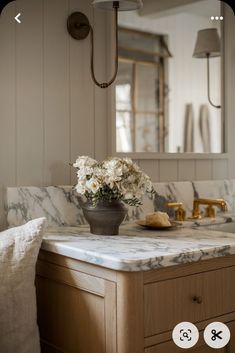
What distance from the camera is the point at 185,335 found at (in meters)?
1.46

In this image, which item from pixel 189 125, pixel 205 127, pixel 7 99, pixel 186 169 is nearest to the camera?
pixel 7 99

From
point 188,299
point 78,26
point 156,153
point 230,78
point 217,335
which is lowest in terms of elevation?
point 217,335

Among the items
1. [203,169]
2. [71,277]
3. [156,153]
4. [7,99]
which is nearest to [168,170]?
[156,153]

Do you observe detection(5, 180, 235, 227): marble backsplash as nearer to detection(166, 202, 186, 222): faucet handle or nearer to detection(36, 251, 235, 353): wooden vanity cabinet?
detection(166, 202, 186, 222): faucet handle

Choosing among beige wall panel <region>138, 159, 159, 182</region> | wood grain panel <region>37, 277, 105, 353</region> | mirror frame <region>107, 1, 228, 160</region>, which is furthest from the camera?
beige wall panel <region>138, 159, 159, 182</region>

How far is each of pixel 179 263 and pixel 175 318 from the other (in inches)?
6.3

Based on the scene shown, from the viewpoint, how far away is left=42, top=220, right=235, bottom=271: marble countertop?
53.6 inches

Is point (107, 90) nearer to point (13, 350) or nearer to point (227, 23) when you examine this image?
point (227, 23)

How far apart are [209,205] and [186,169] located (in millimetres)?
244

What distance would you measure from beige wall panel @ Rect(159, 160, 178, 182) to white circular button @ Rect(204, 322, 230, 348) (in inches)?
33.8

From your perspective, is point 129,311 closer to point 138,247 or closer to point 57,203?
point 138,247

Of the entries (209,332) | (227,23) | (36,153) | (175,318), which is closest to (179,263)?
(175,318)

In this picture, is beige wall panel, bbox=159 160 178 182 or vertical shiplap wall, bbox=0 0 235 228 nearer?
vertical shiplap wall, bbox=0 0 235 228

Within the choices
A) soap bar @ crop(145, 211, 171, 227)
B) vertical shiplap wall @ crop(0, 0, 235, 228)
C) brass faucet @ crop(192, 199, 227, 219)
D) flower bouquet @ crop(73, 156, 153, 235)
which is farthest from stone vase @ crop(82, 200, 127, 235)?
brass faucet @ crop(192, 199, 227, 219)
